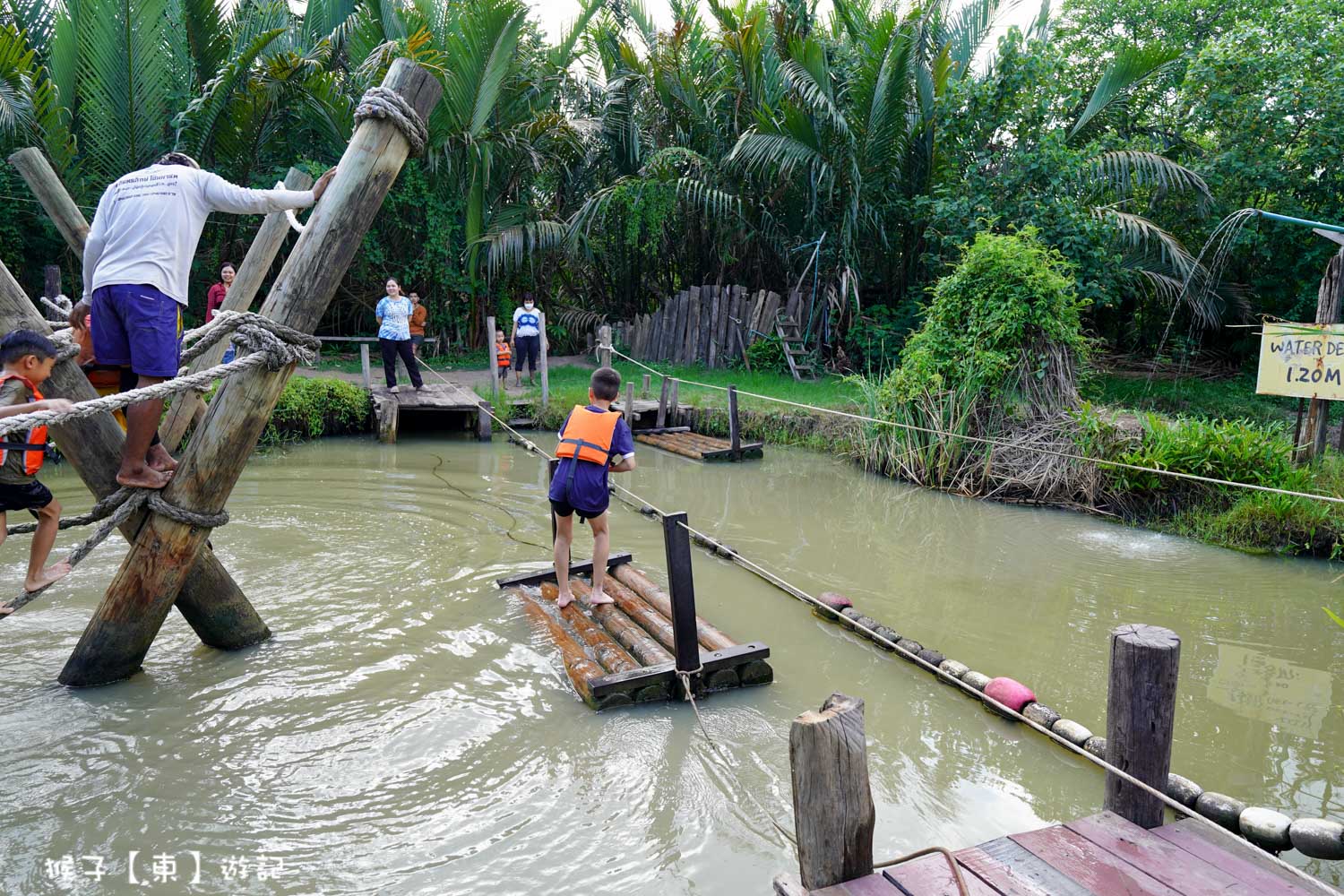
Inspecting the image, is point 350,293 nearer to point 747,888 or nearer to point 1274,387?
point 1274,387

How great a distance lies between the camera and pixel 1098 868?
2.70 metres

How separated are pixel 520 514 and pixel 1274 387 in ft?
22.5

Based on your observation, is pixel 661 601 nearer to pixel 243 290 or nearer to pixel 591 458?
pixel 591 458

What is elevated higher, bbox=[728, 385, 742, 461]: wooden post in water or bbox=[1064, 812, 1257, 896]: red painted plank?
bbox=[728, 385, 742, 461]: wooden post in water

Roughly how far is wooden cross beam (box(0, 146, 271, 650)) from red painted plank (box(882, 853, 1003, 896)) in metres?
3.41

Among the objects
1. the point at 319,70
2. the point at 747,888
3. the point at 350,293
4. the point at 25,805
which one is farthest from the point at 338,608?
the point at 350,293

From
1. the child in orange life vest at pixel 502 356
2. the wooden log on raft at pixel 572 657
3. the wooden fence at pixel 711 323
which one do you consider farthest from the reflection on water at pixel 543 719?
the wooden fence at pixel 711 323

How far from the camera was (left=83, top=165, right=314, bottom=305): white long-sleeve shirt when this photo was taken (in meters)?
3.68

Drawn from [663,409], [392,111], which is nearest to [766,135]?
[663,409]

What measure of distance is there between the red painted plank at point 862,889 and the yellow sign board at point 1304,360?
7.11 m

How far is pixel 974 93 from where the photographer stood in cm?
1396

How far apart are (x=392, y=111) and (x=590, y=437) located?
2.13m

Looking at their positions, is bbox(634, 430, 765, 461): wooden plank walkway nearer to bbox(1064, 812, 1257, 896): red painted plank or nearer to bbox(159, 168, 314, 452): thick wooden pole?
bbox(159, 168, 314, 452): thick wooden pole

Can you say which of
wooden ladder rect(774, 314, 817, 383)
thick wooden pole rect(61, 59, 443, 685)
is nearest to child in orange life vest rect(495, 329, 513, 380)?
wooden ladder rect(774, 314, 817, 383)
